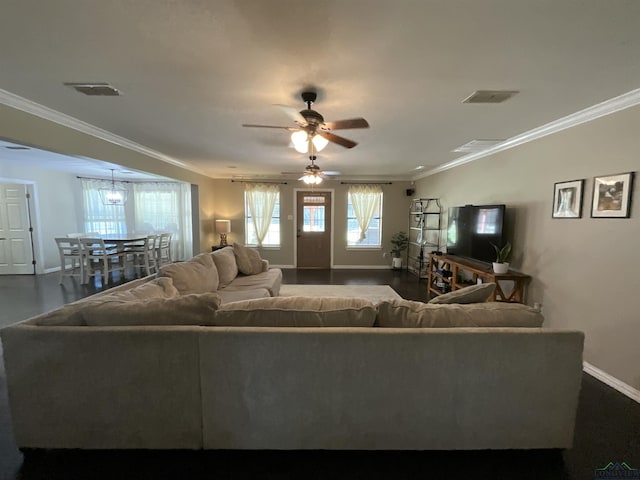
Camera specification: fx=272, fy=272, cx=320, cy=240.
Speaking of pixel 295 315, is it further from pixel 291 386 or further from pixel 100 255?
pixel 100 255

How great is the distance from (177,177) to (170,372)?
4.61m

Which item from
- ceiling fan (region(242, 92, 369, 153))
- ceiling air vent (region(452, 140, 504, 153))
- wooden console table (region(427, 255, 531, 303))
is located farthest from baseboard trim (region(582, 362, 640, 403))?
ceiling fan (region(242, 92, 369, 153))

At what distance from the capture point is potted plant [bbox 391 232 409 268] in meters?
6.82

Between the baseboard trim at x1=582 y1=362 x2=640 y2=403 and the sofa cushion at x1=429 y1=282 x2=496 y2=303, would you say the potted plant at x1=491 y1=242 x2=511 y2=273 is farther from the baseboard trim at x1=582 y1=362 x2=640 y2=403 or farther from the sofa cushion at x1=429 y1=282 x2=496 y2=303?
the sofa cushion at x1=429 y1=282 x2=496 y2=303

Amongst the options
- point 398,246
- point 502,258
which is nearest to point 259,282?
point 502,258

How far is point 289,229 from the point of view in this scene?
277 inches

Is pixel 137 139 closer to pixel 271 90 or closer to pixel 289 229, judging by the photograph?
pixel 271 90

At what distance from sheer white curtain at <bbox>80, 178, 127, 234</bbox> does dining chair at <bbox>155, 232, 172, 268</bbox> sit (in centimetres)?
164

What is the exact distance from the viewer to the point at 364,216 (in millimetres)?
6934

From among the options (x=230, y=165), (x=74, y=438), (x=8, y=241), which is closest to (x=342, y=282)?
(x=230, y=165)

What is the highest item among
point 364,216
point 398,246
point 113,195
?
point 113,195

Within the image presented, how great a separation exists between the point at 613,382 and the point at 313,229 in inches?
223

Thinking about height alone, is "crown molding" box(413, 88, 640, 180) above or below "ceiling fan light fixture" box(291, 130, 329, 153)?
above

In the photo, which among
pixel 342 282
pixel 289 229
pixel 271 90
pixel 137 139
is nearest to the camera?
pixel 271 90
